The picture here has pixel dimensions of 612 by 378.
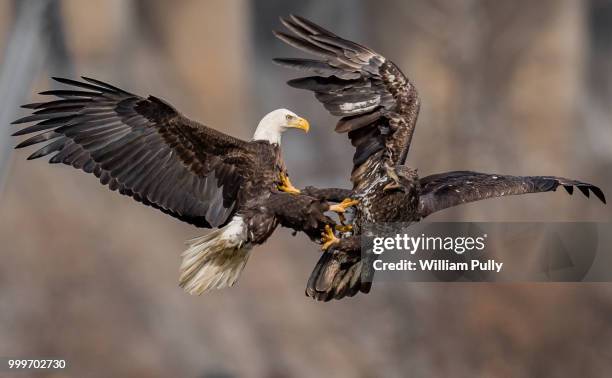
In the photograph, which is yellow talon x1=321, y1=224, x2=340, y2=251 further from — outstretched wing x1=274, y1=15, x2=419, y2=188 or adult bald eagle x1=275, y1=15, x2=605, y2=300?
outstretched wing x1=274, y1=15, x2=419, y2=188

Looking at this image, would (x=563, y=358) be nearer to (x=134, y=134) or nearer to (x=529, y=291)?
(x=529, y=291)

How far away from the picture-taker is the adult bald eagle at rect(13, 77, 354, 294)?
3.80 meters

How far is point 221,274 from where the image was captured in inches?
149

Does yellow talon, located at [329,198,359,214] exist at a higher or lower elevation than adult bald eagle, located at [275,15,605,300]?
lower

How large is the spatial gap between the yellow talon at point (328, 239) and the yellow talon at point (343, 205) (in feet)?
0.19

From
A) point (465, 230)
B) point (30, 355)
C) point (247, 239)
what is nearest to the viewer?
point (247, 239)

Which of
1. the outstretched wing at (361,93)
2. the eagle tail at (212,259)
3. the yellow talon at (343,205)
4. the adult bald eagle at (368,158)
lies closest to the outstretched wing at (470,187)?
the adult bald eagle at (368,158)

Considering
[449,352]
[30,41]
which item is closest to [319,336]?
[449,352]

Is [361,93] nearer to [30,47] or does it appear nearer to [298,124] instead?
[298,124]

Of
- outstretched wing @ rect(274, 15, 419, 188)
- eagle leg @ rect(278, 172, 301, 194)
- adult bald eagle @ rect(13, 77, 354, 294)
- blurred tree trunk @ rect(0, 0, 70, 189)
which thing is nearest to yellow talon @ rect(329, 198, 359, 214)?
adult bald eagle @ rect(13, 77, 354, 294)

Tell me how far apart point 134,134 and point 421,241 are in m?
0.97

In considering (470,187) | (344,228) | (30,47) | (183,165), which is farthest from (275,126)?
(30,47)

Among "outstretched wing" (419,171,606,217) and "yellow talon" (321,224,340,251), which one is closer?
"yellow talon" (321,224,340,251)

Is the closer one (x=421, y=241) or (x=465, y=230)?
(x=421, y=241)
